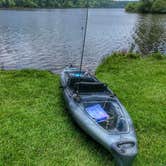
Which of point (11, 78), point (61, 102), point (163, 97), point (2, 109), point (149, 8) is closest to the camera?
point (2, 109)

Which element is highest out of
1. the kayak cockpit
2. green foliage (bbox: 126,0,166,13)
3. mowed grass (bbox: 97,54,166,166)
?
the kayak cockpit

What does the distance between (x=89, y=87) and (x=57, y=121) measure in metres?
1.52

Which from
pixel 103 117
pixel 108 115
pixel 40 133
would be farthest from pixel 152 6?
pixel 40 133

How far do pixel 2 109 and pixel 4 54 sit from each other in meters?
12.8

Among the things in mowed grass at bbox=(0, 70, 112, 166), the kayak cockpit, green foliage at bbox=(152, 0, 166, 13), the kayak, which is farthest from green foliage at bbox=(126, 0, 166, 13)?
the kayak cockpit

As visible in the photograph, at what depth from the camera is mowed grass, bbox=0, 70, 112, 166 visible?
249 inches

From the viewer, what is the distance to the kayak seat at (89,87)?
846 cm

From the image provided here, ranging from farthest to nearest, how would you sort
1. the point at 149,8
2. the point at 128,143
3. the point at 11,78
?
1. the point at 149,8
2. the point at 11,78
3. the point at 128,143

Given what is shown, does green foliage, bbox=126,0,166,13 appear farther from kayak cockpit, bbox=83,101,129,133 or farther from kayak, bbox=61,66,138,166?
kayak cockpit, bbox=83,101,129,133

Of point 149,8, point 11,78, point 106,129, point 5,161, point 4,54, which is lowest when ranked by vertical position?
point 149,8

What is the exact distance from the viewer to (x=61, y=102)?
31.0ft

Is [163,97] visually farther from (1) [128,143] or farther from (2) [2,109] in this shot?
(2) [2,109]

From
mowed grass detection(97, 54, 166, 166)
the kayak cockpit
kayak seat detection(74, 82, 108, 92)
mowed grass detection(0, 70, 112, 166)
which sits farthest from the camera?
kayak seat detection(74, 82, 108, 92)

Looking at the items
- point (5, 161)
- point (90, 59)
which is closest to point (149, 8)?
point (90, 59)
